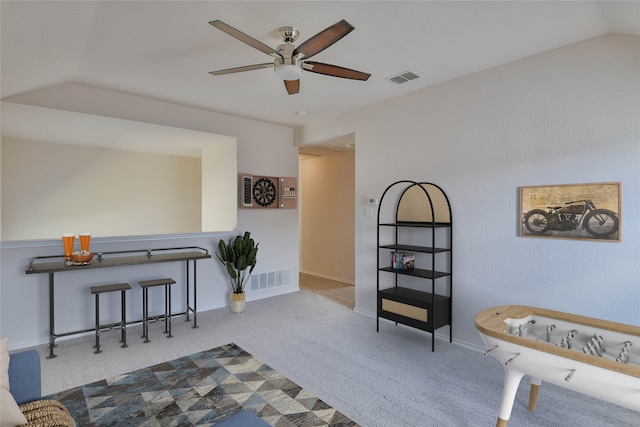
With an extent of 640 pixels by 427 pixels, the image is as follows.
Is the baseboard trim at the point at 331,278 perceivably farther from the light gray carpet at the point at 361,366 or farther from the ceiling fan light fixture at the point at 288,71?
the ceiling fan light fixture at the point at 288,71

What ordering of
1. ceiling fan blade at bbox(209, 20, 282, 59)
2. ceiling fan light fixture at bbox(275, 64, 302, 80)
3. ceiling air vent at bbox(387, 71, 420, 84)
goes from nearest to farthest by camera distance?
ceiling fan blade at bbox(209, 20, 282, 59) < ceiling fan light fixture at bbox(275, 64, 302, 80) < ceiling air vent at bbox(387, 71, 420, 84)

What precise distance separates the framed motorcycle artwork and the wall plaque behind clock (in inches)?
131

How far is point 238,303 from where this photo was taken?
4.45m

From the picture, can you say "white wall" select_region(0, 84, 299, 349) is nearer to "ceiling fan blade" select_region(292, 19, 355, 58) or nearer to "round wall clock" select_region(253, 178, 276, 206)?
"round wall clock" select_region(253, 178, 276, 206)

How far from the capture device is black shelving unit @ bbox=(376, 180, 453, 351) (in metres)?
3.34

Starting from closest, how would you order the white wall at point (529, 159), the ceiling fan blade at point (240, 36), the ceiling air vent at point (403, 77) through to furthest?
the ceiling fan blade at point (240, 36), the white wall at point (529, 159), the ceiling air vent at point (403, 77)

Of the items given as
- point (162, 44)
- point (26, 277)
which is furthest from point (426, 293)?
point (26, 277)

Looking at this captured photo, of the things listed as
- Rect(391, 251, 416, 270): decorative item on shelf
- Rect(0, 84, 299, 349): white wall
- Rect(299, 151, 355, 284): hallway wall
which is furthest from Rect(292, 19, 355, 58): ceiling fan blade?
Rect(299, 151, 355, 284): hallway wall

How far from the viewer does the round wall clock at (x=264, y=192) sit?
16.5 ft

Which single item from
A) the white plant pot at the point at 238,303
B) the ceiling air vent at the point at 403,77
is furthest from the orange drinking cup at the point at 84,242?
the ceiling air vent at the point at 403,77

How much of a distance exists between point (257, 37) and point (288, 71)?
1.36 feet

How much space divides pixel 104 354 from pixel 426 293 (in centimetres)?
325

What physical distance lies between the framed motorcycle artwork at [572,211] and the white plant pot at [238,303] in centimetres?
334

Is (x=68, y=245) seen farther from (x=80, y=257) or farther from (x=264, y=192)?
(x=264, y=192)
